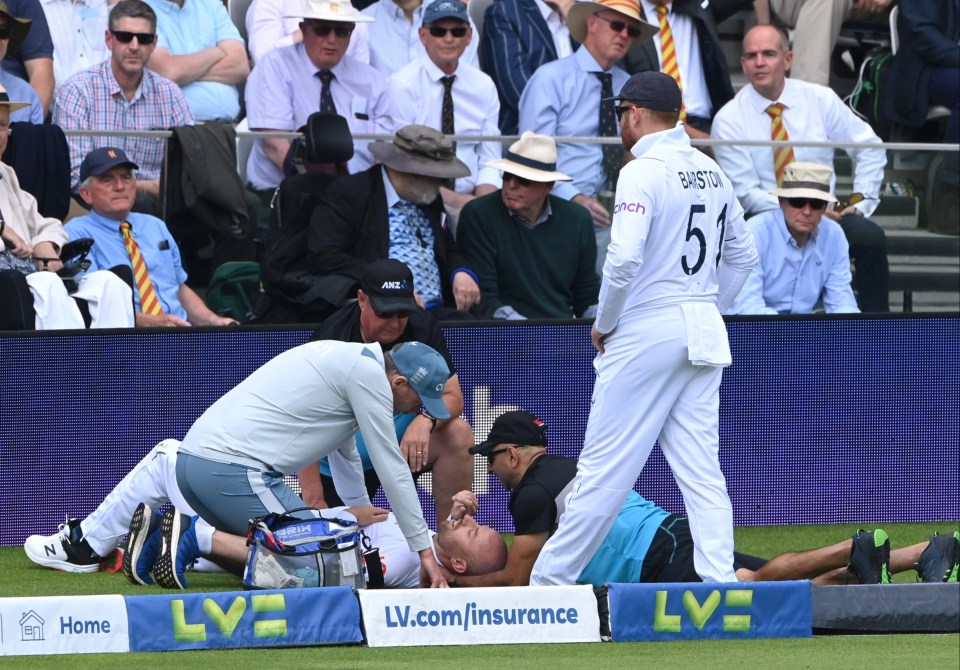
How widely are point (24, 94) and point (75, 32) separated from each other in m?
1.06

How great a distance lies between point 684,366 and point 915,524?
3.28 m

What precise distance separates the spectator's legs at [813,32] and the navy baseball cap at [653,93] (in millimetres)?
5614

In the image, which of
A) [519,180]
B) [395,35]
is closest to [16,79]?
[395,35]

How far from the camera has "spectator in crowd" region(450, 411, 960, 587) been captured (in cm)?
702

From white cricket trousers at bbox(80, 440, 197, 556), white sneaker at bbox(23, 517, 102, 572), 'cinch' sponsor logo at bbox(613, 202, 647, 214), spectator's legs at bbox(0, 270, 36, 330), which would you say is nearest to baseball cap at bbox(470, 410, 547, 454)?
'cinch' sponsor logo at bbox(613, 202, 647, 214)

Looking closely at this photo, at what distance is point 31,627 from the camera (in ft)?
20.4

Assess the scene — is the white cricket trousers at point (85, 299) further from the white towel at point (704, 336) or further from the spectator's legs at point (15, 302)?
the white towel at point (704, 336)

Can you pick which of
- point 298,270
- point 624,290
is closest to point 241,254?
point 298,270

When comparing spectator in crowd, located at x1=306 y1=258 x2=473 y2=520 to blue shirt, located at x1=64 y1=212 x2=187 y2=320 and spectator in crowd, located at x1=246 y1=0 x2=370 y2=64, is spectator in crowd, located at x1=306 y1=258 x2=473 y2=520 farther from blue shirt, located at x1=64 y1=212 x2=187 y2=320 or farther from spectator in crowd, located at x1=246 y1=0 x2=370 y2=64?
spectator in crowd, located at x1=246 y1=0 x2=370 y2=64

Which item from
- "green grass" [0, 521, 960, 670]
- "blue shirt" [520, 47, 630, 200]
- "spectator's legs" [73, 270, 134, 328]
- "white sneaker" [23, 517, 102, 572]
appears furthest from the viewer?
"blue shirt" [520, 47, 630, 200]

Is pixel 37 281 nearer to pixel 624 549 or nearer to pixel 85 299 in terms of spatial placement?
pixel 85 299

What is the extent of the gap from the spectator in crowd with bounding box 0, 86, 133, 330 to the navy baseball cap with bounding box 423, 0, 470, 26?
8.92 ft

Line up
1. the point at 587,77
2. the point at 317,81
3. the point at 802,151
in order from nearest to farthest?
the point at 802,151, the point at 317,81, the point at 587,77

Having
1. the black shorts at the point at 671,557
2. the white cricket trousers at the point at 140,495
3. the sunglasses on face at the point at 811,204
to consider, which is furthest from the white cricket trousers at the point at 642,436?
the sunglasses on face at the point at 811,204
